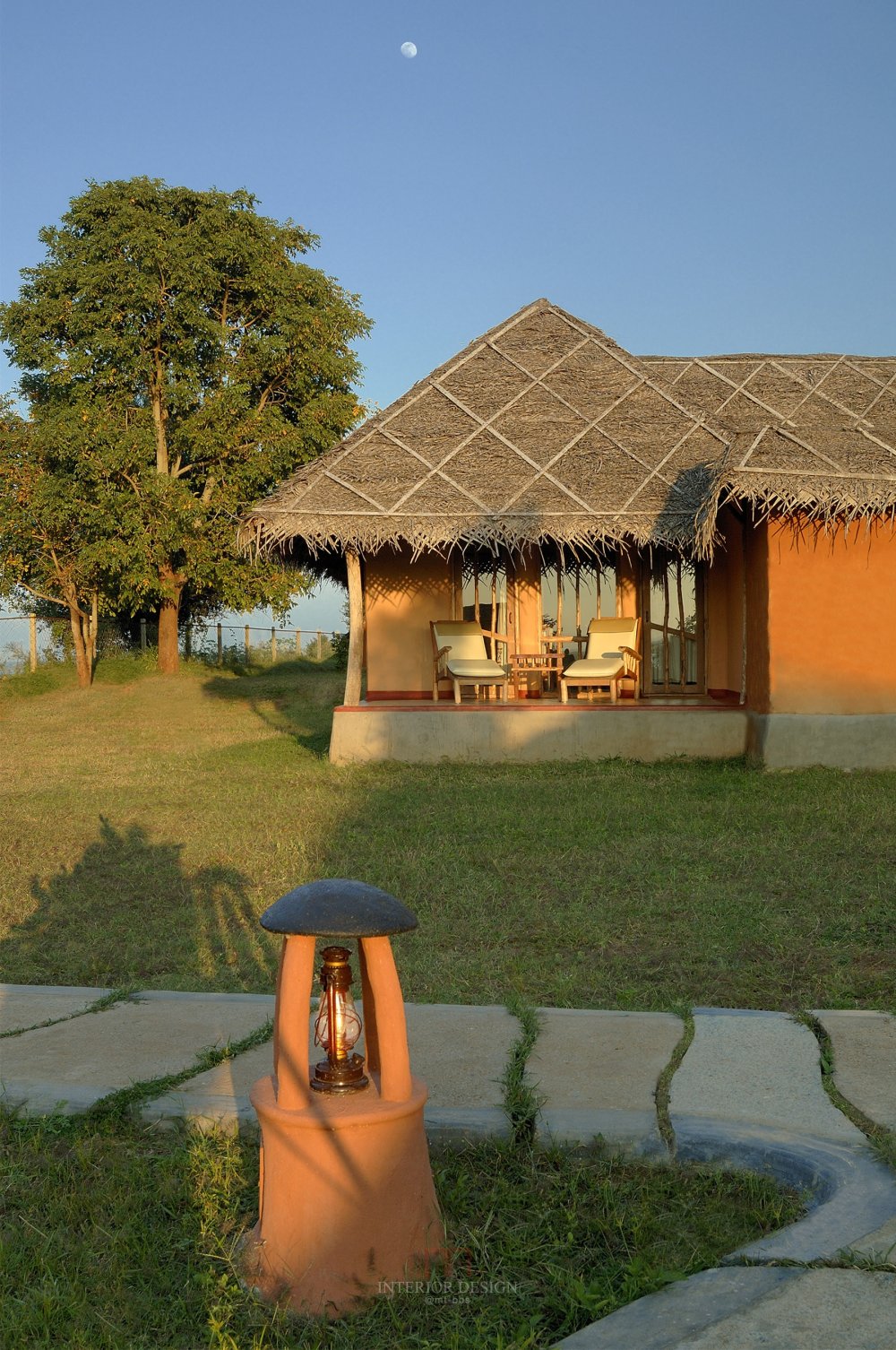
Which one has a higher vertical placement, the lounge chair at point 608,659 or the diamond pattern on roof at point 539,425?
the diamond pattern on roof at point 539,425

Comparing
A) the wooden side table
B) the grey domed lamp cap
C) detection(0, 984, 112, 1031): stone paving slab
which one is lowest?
detection(0, 984, 112, 1031): stone paving slab

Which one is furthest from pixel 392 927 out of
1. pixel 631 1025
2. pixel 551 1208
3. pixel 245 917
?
pixel 245 917

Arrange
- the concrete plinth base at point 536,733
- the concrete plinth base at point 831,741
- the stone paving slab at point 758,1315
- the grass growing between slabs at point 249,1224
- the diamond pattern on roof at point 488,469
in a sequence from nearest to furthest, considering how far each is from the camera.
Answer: the stone paving slab at point 758,1315 < the grass growing between slabs at point 249,1224 < the concrete plinth base at point 831,741 < the concrete plinth base at point 536,733 < the diamond pattern on roof at point 488,469

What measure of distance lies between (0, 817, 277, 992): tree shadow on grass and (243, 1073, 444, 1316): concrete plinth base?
220 centimetres

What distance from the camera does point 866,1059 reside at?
365 centimetres

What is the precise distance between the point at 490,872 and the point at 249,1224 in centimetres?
392

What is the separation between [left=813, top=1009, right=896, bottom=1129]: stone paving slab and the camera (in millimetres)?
3303

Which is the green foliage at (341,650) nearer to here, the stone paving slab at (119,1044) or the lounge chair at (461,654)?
the lounge chair at (461,654)

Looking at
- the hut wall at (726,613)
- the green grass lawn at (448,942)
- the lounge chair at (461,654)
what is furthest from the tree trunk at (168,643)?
the hut wall at (726,613)

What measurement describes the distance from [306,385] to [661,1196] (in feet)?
70.0

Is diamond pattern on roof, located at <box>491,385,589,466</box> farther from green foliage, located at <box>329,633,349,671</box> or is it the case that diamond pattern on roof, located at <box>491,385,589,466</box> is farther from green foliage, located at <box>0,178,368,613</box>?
green foliage, located at <box>329,633,349,671</box>

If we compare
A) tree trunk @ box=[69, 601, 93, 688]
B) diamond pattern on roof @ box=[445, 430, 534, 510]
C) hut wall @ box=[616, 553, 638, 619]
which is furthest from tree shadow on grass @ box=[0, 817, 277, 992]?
tree trunk @ box=[69, 601, 93, 688]

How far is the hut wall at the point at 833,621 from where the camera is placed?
1064 centimetres

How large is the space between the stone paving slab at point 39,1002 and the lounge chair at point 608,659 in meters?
7.85
